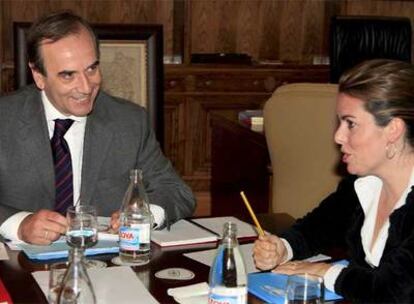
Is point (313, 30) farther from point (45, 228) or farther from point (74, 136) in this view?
point (45, 228)

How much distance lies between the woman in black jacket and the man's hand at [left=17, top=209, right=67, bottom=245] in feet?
1.67

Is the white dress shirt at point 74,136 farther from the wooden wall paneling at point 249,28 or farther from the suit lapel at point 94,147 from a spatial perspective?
the wooden wall paneling at point 249,28

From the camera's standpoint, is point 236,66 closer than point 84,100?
No

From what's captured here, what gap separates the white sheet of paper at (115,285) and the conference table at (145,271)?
16 mm

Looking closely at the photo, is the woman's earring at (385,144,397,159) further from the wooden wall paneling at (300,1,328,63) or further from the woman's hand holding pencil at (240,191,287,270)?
the wooden wall paneling at (300,1,328,63)

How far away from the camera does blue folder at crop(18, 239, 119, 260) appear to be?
6.32 feet

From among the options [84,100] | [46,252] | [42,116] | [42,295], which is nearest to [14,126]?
[42,116]

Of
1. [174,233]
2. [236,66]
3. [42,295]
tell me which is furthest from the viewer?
[236,66]

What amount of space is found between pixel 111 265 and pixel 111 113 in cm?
77

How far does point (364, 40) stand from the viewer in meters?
4.98

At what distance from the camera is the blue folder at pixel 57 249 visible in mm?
1926

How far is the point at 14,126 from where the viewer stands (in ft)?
7.89

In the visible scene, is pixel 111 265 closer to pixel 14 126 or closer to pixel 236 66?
pixel 14 126

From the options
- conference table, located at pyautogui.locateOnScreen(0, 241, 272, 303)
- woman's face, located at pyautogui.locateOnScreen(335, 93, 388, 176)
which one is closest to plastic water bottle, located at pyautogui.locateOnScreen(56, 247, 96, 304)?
conference table, located at pyautogui.locateOnScreen(0, 241, 272, 303)
